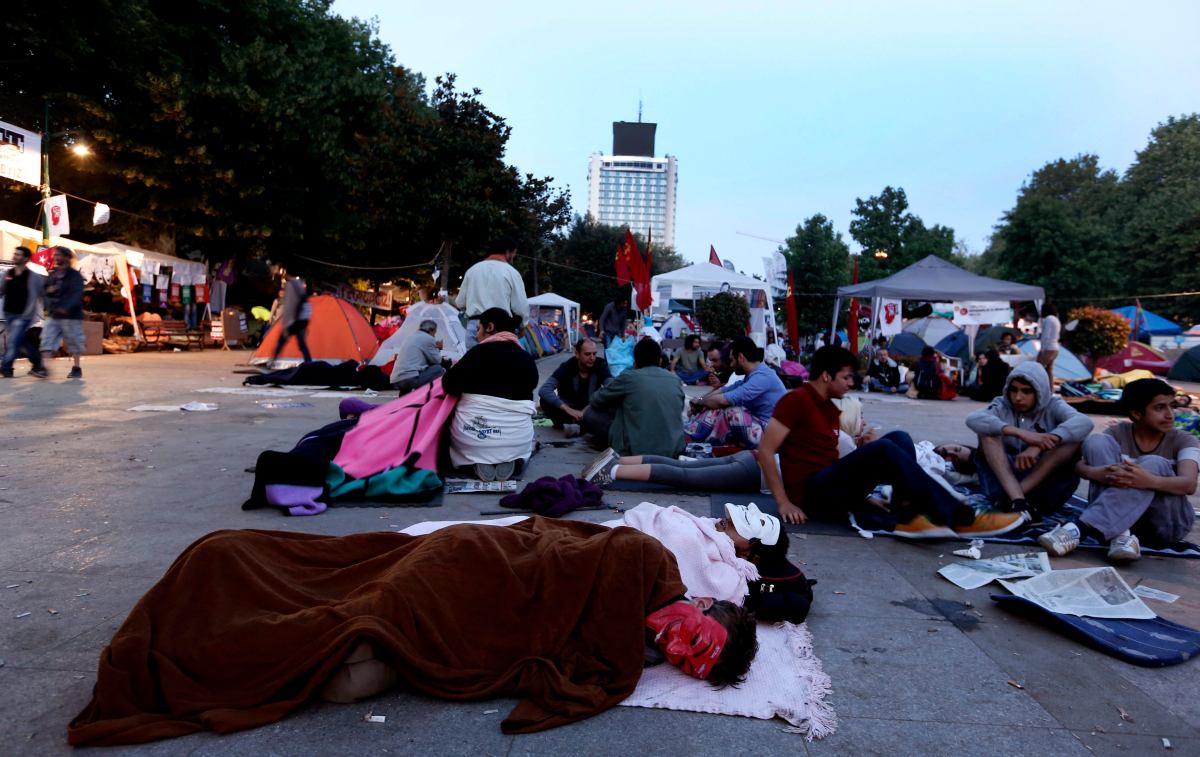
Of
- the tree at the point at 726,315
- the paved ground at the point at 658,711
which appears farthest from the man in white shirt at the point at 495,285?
the tree at the point at 726,315

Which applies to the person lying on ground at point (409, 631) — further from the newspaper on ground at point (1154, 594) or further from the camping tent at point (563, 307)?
the camping tent at point (563, 307)

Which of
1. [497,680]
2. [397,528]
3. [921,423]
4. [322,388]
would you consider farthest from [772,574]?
[322,388]

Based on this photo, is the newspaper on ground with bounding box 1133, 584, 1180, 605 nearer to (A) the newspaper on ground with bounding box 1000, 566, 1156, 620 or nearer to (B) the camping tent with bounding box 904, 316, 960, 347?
(A) the newspaper on ground with bounding box 1000, 566, 1156, 620

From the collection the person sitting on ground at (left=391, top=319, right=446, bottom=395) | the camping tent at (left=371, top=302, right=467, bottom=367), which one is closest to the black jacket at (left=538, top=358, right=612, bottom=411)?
the person sitting on ground at (left=391, top=319, right=446, bottom=395)

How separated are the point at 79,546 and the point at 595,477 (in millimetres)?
3120

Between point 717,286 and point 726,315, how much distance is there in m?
1.99

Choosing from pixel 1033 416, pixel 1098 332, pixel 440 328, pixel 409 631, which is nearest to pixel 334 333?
pixel 440 328

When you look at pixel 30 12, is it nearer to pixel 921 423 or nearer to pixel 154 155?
pixel 154 155

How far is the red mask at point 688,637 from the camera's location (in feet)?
8.26

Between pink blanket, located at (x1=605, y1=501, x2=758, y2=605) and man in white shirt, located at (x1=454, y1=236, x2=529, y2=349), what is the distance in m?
4.09

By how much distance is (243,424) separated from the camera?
7.90m

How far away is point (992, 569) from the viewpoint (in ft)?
12.7

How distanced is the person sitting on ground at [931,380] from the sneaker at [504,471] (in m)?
10.9

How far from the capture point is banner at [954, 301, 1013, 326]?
16422mm
